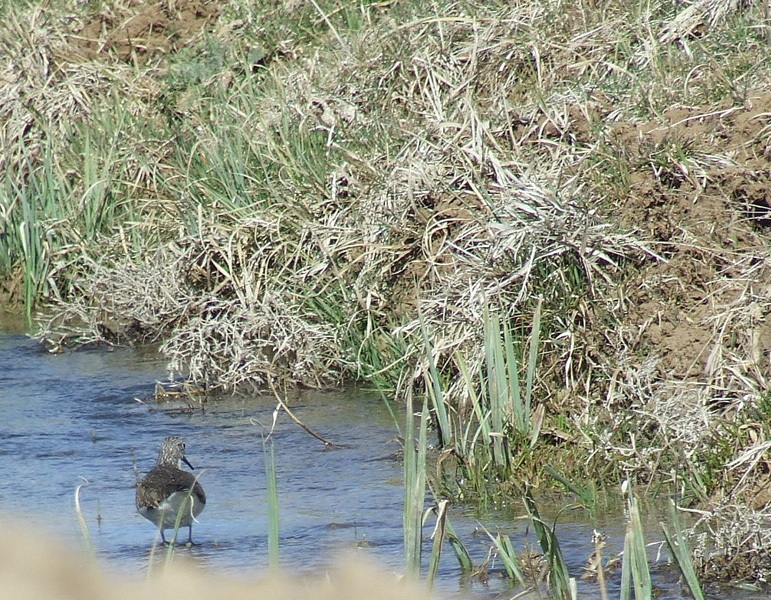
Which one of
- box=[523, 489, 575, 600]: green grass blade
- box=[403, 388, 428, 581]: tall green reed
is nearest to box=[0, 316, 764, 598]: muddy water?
box=[403, 388, 428, 581]: tall green reed

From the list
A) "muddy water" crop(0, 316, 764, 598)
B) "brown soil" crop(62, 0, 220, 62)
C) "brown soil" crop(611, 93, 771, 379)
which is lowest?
"muddy water" crop(0, 316, 764, 598)

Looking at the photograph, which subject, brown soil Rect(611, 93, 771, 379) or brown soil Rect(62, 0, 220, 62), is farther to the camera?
brown soil Rect(62, 0, 220, 62)

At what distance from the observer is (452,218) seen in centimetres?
645

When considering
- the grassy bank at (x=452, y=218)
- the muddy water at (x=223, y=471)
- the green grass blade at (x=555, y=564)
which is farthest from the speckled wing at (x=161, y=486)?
the green grass blade at (x=555, y=564)

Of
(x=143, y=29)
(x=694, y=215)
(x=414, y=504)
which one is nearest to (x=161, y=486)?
(x=414, y=504)

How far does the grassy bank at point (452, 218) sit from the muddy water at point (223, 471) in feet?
0.83

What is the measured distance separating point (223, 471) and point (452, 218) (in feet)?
5.87

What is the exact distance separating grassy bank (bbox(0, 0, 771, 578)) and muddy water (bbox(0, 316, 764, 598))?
0.25 m

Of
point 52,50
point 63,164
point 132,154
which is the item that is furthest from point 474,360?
point 52,50

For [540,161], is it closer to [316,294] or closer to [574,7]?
[316,294]

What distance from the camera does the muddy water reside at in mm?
4473

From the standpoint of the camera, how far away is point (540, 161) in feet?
21.1

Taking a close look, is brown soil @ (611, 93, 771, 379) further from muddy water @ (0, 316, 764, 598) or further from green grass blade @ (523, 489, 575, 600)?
green grass blade @ (523, 489, 575, 600)

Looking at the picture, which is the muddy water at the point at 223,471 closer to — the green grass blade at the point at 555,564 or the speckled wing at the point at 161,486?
the speckled wing at the point at 161,486
